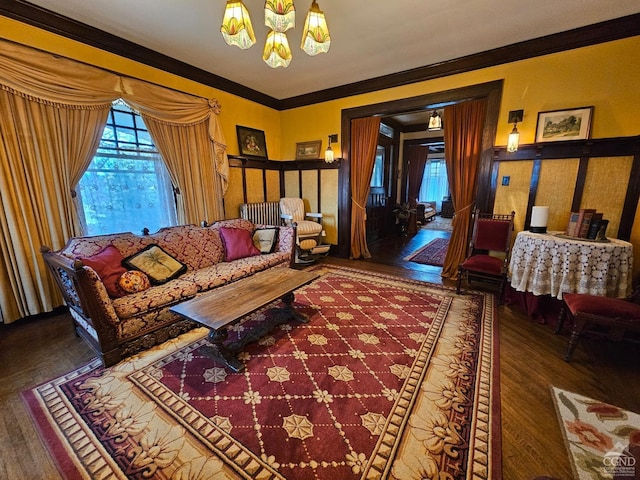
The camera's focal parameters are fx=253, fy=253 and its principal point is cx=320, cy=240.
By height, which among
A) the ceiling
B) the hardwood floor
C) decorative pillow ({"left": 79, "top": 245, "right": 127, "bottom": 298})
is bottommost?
the hardwood floor

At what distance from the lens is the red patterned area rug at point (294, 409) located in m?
1.23

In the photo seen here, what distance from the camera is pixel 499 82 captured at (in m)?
3.20

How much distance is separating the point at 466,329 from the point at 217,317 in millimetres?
2205

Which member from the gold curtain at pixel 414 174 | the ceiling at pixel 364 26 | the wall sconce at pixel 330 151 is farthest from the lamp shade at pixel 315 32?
the gold curtain at pixel 414 174

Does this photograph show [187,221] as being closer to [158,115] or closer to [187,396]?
[158,115]

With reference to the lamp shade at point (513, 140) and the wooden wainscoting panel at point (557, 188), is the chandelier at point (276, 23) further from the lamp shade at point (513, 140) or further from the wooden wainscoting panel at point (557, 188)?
the wooden wainscoting panel at point (557, 188)

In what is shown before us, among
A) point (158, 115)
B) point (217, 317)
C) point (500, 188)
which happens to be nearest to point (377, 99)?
point (500, 188)

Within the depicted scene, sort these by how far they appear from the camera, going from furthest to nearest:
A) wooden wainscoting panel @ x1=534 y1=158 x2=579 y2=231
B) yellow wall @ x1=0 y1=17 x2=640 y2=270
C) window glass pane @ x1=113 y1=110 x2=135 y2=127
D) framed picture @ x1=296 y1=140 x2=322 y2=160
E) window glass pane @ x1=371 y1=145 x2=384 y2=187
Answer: window glass pane @ x1=371 y1=145 x2=384 y2=187 → framed picture @ x1=296 y1=140 x2=322 y2=160 → window glass pane @ x1=113 y1=110 x2=135 y2=127 → wooden wainscoting panel @ x1=534 y1=158 x2=579 y2=231 → yellow wall @ x1=0 y1=17 x2=640 y2=270

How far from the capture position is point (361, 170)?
15.2ft

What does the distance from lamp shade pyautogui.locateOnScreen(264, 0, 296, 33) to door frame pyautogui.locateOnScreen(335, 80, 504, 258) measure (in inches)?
108

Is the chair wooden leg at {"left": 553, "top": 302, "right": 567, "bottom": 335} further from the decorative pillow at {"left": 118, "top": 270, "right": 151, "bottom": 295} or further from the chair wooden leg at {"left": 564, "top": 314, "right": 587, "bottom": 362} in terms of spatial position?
the decorative pillow at {"left": 118, "top": 270, "right": 151, "bottom": 295}

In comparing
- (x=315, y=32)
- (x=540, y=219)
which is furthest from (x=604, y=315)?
(x=315, y=32)

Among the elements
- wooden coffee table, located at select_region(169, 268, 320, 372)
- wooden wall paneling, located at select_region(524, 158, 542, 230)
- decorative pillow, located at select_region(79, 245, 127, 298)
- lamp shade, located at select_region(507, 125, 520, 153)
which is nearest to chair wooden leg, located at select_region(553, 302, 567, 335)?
wooden wall paneling, located at select_region(524, 158, 542, 230)

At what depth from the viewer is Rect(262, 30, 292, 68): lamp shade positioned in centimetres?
203
